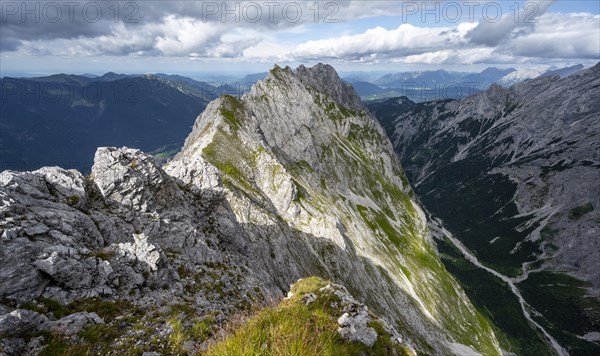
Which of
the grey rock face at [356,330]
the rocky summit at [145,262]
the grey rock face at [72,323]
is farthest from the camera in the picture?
the grey rock face at [356,330]

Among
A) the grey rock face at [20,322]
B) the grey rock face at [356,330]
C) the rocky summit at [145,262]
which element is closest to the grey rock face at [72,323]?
the rocky summit at [145,262]

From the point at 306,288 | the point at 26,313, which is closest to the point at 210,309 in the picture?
the point at 306,288

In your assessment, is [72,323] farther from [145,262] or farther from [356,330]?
[356,330]

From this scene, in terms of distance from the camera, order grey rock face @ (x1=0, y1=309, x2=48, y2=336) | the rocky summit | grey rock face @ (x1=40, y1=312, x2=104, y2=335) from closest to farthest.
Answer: grey rock face @ (x1=0, y1=309, x2=48, y2=336), grey rock face @ (x1=40, y1=312, x2=104, y2=335), the rocky summit

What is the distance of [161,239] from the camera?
29719 mm

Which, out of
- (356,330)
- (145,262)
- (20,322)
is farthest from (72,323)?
(356,330)

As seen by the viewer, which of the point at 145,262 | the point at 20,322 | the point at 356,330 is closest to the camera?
the point at 20,322

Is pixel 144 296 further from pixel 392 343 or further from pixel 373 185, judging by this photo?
pixel 373 185

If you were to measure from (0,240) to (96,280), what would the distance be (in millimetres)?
5414

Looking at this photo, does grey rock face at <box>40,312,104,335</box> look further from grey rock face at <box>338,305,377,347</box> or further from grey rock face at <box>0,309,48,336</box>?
grey rock face at <box>338,305,377,347</box>

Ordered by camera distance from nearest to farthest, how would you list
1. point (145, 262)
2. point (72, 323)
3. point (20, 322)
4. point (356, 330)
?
point (20, 322), point (72, 323), point (356, 330), point (145, 262)

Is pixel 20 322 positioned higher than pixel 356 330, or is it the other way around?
pixel 20 322

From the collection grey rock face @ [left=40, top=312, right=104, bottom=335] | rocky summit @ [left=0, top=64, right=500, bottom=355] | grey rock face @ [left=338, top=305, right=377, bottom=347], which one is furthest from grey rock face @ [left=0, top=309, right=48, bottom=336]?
grey rock face @ [left=338, top=305, right=377, bottom=347]

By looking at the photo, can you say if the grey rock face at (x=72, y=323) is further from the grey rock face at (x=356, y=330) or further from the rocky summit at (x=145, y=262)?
the grey rock face at (x=356, y=330)
